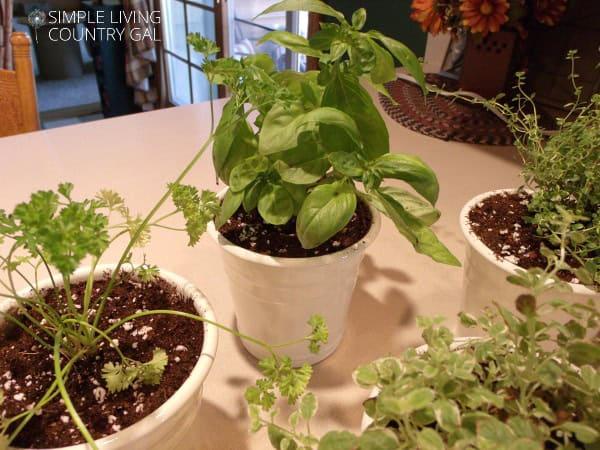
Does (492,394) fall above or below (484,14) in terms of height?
below

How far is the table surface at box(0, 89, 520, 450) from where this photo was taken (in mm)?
565

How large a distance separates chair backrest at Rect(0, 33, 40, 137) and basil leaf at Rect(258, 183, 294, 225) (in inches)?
39.8

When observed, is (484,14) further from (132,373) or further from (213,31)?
(213,31)

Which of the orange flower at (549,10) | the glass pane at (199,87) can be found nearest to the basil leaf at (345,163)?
the orange flower at (549,10)

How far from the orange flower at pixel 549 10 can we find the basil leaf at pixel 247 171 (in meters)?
0.84

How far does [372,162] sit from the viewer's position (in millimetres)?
497

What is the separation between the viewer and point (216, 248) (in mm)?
819

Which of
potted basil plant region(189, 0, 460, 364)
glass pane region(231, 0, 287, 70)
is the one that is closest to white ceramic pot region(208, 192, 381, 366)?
potted basil plant region(189, 0, 460, 364)

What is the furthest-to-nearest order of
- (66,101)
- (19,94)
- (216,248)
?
1. (66,101)
2. (19,94)
3. (216,248)

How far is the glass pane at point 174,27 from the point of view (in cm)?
326

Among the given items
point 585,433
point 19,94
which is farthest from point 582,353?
point 19,94

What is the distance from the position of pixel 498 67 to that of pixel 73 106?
294cm

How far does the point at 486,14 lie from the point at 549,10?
0.49 ft

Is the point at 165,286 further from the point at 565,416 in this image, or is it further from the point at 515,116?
the point at 515,116
